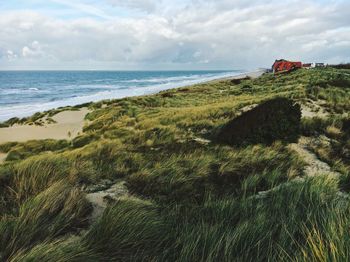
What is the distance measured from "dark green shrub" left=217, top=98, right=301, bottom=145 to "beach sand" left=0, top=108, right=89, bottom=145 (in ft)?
27.9

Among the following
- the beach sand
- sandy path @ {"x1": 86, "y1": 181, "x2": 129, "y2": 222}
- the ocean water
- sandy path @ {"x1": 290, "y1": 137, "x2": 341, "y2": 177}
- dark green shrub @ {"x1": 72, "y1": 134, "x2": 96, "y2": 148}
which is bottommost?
the ocean water

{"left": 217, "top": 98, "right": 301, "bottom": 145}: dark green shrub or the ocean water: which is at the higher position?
{"left": 217, "top": 98, "right": 301, "bottom": 145}: dark green shrub

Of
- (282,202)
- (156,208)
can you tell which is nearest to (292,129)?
(282,202)

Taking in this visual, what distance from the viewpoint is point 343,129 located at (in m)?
10.5

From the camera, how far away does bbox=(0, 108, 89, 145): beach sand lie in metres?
15.9

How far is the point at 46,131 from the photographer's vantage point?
1720 centimetres

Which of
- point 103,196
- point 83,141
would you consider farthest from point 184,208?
point 83,141

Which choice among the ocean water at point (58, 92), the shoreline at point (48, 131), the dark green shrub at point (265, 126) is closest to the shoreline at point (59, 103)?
the ocean water at point (58, 92)

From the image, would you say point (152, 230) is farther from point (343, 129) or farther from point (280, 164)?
point (343, 129)

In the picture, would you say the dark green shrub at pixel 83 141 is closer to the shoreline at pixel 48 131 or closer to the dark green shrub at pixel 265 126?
the shoreline at pixel 48 131

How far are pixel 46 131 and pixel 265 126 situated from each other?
1158cm

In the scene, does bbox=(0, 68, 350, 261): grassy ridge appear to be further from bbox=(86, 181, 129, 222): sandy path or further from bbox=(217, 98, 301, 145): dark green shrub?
bbox=(217, 98, 301, 145): dark green shrub

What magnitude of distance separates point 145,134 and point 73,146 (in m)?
2.97

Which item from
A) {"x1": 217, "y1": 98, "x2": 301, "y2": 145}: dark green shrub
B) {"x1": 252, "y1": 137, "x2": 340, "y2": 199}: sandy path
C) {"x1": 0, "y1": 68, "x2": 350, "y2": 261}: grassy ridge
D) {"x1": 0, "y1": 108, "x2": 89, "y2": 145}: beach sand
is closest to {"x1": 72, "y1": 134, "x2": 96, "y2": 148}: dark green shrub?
{"x1": 0, "y1": 108, "x2": 89, "y2": 145}: beach sand
